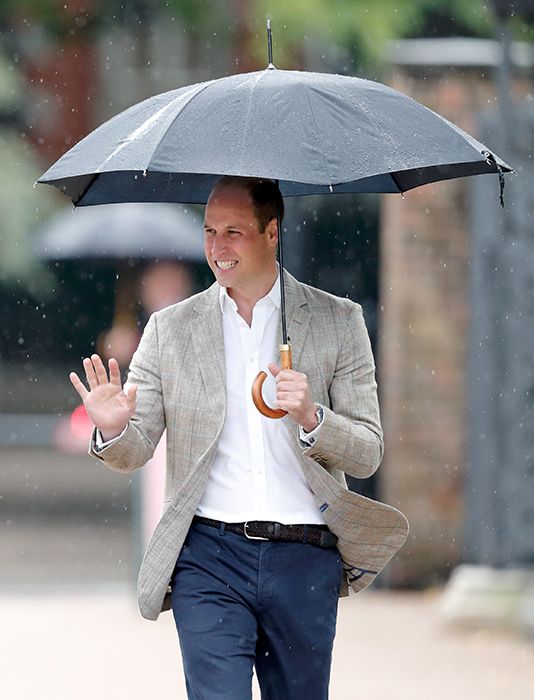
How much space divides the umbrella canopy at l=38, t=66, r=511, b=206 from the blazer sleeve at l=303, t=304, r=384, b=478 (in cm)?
41

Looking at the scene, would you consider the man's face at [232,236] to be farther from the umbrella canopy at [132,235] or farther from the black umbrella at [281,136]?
the umbrella canopy at [132,235]

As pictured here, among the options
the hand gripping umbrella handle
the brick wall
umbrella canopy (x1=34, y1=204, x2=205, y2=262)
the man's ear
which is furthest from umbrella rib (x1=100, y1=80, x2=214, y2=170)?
umbrella canopy (x1=34, y1=204, x2=205, y2=262)

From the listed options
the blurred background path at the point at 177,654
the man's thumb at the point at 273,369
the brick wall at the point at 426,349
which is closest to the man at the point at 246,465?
the man's thumb at the point at 273,369

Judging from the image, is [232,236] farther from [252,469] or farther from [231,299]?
[252,469]

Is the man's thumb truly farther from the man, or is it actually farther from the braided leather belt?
the braided leather belt

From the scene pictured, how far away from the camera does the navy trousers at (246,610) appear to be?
4.13 meters

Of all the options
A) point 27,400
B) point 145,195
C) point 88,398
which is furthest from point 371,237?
point 27,400

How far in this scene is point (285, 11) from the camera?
11.2 meters

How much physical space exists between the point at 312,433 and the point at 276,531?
11.7 inches

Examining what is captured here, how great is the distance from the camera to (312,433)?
402 centimetres

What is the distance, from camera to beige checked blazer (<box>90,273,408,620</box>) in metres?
4.17

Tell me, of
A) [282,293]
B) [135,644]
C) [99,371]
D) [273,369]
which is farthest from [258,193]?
[135,644]

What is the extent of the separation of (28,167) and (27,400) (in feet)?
18.5

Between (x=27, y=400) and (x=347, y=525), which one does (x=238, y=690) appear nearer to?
(x=347, y=525)
